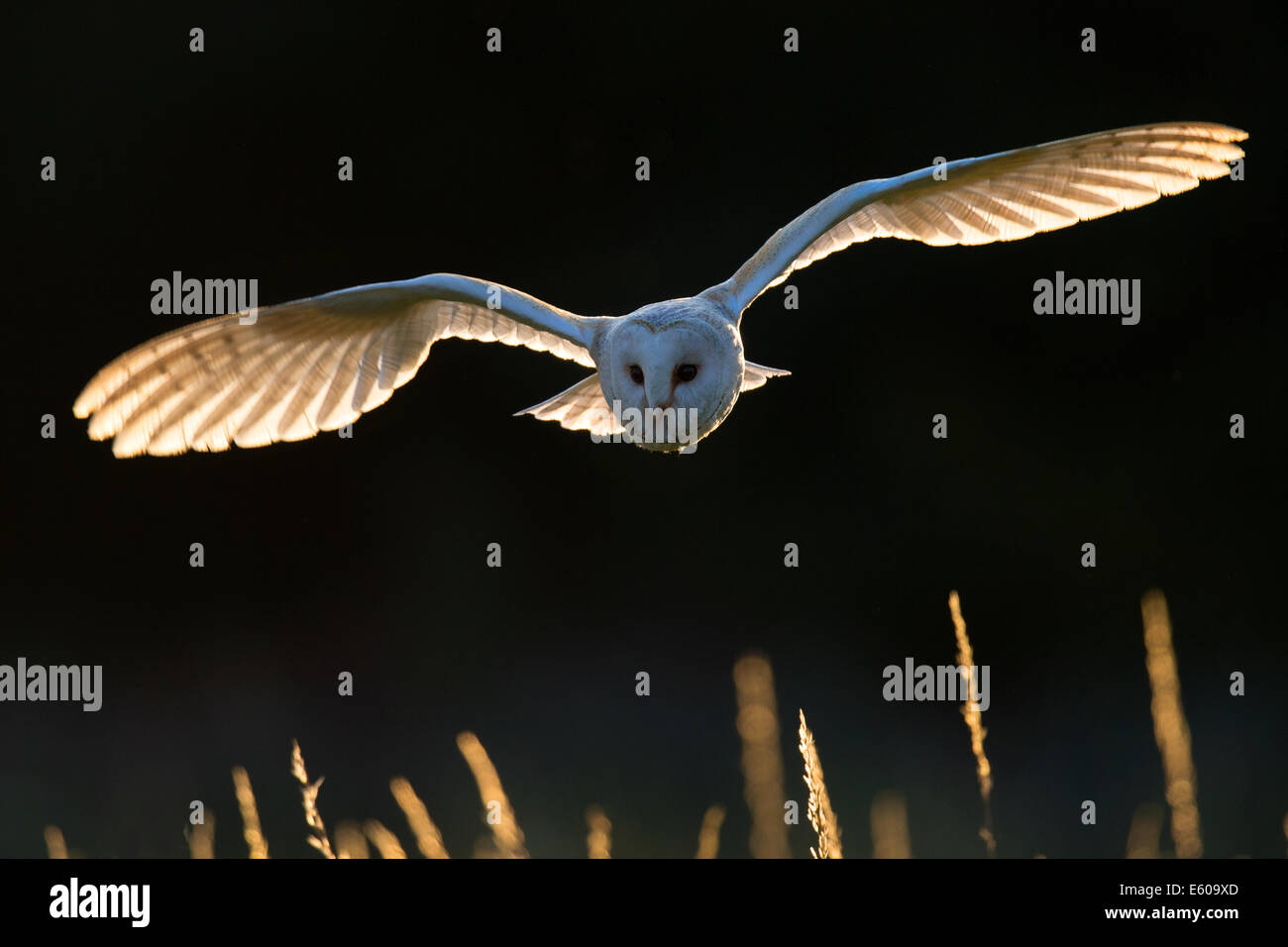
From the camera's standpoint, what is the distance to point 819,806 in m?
1.55

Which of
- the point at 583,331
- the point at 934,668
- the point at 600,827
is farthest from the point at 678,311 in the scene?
the point at 934,668

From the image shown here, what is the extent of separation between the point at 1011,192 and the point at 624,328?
3.50 ft

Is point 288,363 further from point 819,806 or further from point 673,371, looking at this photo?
point 819,806

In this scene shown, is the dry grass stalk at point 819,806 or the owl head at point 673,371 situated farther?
the owl head at point 673,371

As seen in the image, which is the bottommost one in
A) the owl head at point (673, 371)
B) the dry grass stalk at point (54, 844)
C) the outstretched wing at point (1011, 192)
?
the dry grass stalk at point (54, 844)

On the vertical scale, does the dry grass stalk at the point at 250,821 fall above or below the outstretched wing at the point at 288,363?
below

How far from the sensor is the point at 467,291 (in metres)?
2.69

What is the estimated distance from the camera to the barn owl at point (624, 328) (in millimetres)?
2359

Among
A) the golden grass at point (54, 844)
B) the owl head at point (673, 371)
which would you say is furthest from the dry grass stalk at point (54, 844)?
the owl head at point (673, 371)

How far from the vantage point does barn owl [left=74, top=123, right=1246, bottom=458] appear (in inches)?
92.9

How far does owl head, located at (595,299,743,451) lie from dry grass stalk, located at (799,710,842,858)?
883 millimetres

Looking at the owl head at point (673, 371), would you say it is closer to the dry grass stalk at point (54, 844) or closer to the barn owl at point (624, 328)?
the barn owl at point (624, 328)

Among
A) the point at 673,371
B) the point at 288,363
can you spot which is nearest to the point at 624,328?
the point at 673,371

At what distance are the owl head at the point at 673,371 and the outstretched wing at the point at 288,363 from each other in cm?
34
